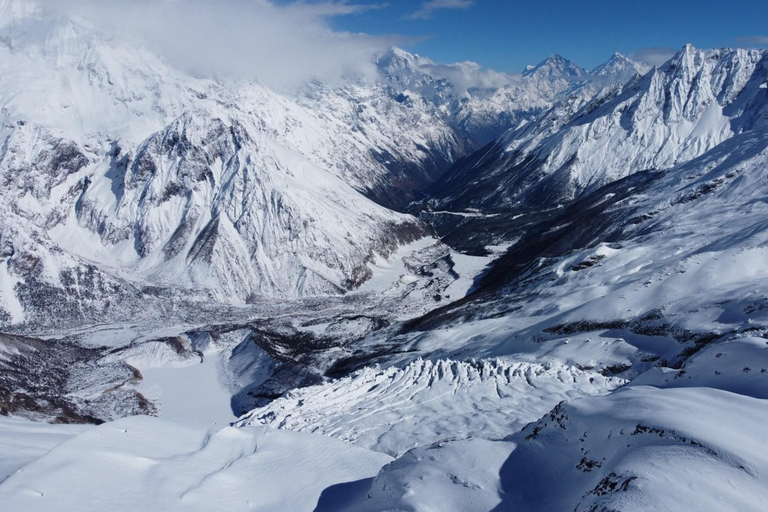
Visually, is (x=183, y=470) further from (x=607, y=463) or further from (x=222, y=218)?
(x=222, y=218)

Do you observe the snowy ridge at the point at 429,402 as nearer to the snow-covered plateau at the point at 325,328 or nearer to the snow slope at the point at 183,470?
the snow-covered plateau at the point at 325,328

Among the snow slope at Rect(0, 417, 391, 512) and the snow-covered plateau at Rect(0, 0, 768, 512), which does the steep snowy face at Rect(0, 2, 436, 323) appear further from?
the snow slope at Rect(0, 417, 391, 512)

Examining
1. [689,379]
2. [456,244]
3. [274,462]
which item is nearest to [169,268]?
[456,244]

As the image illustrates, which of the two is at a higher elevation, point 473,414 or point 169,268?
point 169,268

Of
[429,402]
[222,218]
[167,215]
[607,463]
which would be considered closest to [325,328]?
[222,218]

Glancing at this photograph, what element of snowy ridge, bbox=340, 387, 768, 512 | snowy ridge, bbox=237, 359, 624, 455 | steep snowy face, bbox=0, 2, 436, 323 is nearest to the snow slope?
snowy ridge, bbox=340, 387, 768, 512

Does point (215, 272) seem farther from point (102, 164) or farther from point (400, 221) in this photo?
point (400, 221)

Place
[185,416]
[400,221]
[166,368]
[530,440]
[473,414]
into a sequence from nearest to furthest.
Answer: [530,440], [473,414], [185,416], [166,368], [400,221]
